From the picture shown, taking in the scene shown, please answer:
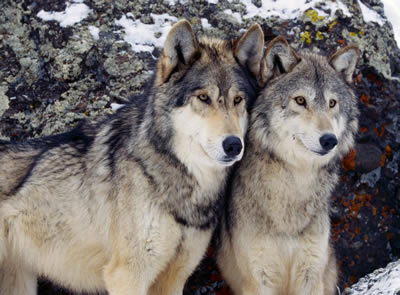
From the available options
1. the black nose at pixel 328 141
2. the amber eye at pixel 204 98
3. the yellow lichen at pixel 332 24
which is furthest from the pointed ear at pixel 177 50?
the yellow lichen at pixel 332 24

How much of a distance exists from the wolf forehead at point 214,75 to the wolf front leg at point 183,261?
4.25ft

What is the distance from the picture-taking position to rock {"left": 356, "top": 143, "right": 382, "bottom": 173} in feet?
22.3

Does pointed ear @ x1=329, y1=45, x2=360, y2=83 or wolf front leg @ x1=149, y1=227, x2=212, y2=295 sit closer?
wolf front leg @ x1=149, y1=227, x2=212, y2=295

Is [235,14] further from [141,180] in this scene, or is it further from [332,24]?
[141,180]

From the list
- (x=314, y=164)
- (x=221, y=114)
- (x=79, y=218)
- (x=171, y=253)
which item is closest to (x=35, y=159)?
(x=79, y=218)

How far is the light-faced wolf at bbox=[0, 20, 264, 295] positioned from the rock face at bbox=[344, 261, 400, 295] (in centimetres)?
206

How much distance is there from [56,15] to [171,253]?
414cm

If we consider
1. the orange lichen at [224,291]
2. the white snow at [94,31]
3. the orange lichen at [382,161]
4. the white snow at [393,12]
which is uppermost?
the white snow at [94,31]

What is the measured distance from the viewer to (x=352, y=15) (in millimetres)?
7195

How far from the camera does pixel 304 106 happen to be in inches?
191

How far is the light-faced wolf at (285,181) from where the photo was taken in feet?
16.2

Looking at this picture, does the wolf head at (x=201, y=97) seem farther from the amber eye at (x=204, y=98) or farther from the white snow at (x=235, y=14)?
the white snow at (x=235, y=14)

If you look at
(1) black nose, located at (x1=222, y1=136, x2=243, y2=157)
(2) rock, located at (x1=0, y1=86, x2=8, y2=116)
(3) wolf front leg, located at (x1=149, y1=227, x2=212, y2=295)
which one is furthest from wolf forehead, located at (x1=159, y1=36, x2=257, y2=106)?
(2) rock, located at (x1=0, y1=86, x2=8, y2=116)

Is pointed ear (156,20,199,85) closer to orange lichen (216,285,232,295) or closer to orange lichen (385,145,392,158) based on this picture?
orange lichen (216,285,232,295)
